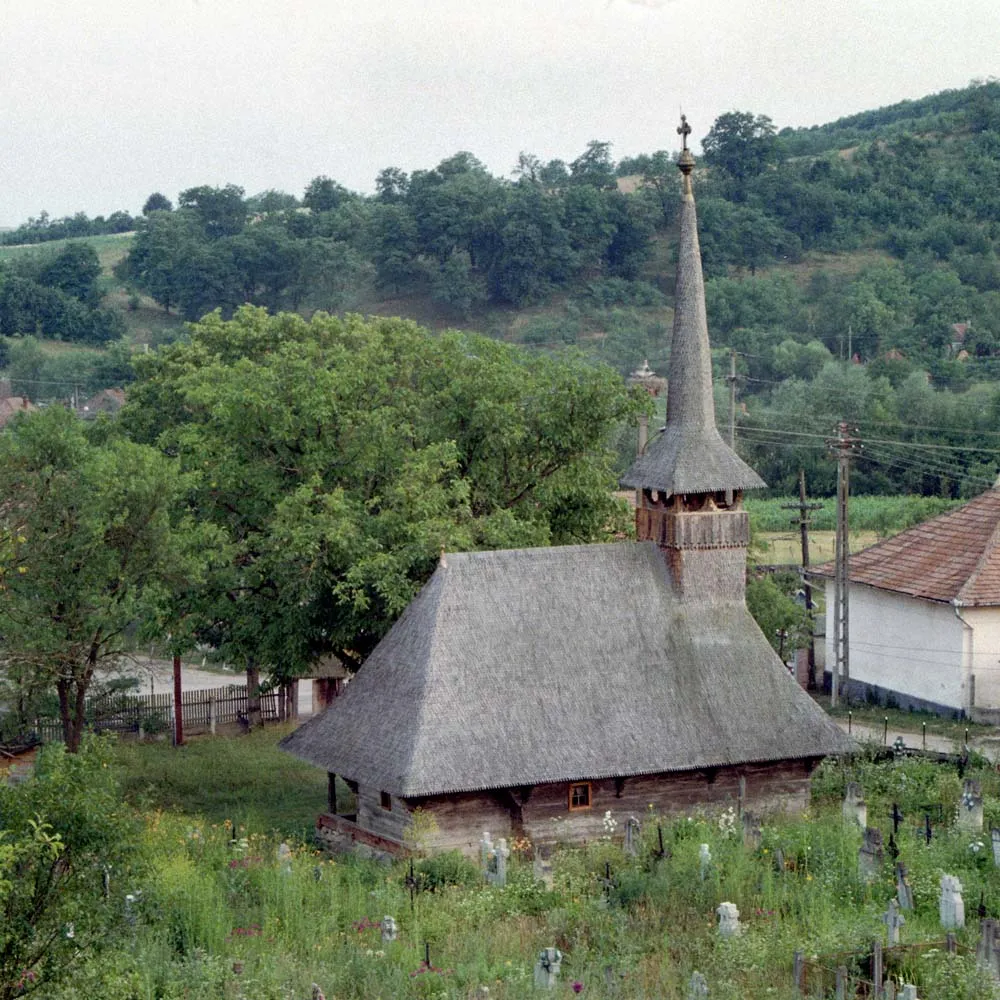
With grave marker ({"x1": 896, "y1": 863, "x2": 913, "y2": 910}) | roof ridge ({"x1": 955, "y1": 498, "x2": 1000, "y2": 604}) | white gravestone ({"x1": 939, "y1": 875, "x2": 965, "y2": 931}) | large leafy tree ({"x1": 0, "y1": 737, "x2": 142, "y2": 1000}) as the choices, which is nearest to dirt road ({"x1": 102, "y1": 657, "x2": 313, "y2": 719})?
roof ridge ({"x1": 955, "y1": 498, "x2": 1000, "y2": 604})

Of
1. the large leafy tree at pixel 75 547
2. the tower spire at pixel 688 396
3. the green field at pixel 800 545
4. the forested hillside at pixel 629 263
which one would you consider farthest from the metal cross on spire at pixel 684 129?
the forested hillside at pixel 629 263

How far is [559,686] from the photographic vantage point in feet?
81.0

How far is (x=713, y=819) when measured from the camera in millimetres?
24453

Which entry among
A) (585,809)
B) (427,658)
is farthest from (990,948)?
(427,658)

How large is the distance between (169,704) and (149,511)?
1142 cm

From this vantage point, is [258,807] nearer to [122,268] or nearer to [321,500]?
[321,500]

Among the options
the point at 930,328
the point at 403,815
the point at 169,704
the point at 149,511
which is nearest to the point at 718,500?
the point at 403,815

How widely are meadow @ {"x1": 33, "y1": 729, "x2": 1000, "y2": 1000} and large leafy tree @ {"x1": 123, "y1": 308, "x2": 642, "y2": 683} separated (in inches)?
181

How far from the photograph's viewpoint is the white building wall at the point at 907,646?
1364 inches

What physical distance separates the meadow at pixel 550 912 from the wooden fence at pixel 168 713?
988cm

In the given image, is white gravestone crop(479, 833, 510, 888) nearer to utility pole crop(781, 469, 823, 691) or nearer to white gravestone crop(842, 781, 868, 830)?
white gravestone crop(842, 781, 868, 830)

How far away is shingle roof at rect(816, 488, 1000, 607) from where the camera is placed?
3466 centimetres

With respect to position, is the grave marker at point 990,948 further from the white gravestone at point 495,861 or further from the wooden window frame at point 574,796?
the wooden window frame at point 574,796

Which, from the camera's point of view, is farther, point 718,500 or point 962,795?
point 718,500
